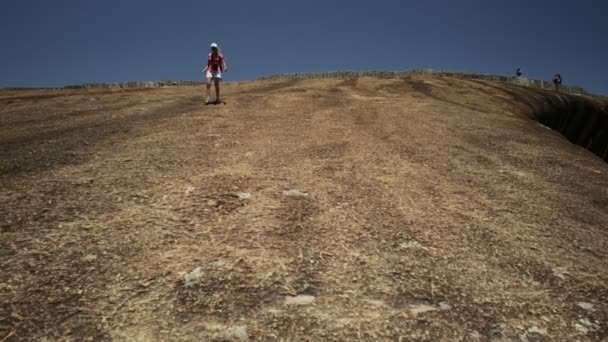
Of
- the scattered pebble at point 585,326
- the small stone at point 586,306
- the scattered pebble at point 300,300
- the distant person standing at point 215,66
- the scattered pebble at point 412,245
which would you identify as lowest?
the scattered pebble at point 585,326

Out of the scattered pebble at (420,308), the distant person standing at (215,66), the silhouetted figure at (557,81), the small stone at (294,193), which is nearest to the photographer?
the scattered pebble at (420,308)

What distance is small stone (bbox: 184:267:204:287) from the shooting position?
3.78 meters

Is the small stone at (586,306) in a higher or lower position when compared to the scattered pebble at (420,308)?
lower

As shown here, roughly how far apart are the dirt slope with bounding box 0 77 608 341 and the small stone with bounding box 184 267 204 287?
0.8 inches

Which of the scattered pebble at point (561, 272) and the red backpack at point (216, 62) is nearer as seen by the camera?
the scattered pebble at point (561, 272)

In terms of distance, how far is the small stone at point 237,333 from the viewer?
3160 millimetres

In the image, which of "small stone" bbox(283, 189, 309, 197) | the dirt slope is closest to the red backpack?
the dirt slope

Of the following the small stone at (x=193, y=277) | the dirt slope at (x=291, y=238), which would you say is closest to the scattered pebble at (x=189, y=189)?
the dirt slope at (x=291, y=238)

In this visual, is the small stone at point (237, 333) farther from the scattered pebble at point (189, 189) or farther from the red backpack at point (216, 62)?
the red backpack at point (216, 62)

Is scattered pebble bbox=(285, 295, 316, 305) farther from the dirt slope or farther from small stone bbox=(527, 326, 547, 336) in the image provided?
small stone bbox=(527, 326, 547, 336)

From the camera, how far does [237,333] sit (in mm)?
3213

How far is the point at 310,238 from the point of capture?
4684 millimetres

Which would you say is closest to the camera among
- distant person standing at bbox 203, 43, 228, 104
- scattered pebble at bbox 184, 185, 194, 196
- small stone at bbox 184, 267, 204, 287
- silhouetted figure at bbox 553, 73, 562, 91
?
small stone at bbox 184, 267, 204, 287

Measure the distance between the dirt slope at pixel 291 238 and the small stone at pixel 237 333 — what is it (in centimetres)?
1
